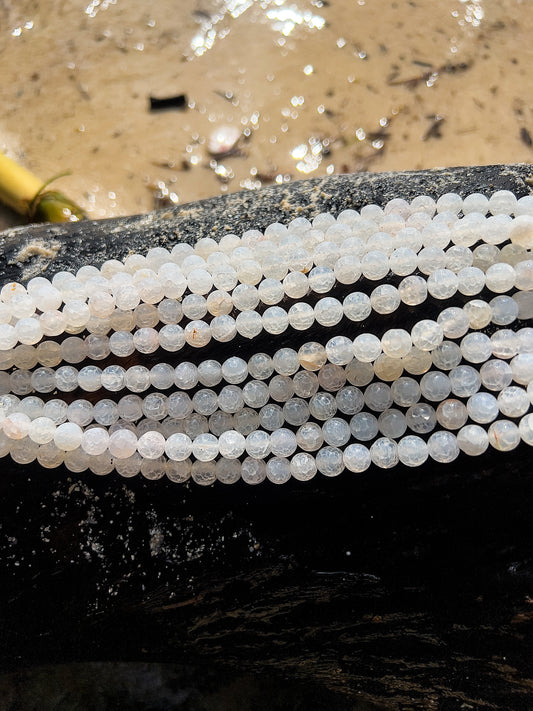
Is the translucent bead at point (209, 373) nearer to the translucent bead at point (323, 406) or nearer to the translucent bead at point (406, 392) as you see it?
the translucent bead at point (323, 406)

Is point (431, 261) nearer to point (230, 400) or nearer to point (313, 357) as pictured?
point (313, 357)

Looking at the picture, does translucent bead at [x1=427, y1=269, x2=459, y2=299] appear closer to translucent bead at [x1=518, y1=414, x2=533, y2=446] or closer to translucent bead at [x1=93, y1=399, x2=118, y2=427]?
translucent bead at [x1=518, y1=414, x2=533, y2=446]

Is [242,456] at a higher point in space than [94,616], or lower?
higher

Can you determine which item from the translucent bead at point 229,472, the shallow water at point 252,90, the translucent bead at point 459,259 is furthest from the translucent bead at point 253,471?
the shallow water at point 252,90

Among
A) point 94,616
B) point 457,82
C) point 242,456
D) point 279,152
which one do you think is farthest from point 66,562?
point 457,82

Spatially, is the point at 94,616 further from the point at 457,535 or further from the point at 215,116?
the point at 215,116

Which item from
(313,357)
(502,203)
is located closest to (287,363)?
(313,357)
